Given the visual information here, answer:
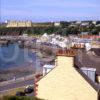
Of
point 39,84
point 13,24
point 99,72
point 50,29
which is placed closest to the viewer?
point 39,84

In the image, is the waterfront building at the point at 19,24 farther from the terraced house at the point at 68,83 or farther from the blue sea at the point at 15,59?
the terraced house at the point at 68,83

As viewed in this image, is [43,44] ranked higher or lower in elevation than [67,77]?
lower

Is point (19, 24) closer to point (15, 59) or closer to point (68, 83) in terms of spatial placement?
point (15, 59)

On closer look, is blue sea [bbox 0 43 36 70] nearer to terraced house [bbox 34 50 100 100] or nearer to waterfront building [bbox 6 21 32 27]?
terraced house [bbox 34 50 100 100]

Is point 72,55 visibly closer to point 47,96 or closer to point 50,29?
point 47,96

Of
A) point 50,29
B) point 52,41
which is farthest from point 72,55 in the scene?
point 50,29

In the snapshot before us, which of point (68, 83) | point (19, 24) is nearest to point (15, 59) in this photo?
point (68, 83)

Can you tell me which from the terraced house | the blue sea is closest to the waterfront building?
the blue sea

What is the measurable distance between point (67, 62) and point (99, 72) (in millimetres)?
3089

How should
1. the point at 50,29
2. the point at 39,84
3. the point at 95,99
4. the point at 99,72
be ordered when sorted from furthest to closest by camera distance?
the point at 50,29
the point at 99,72
the point at 39,84
the point at 95,99

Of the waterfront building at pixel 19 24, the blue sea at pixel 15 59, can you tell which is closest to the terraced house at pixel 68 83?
the blue sea at pixel 15 59

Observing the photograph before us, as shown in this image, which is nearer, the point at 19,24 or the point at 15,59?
the point at 15,59

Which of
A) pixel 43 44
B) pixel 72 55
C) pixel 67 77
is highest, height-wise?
pixel 72 55

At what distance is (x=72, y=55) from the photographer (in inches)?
384
